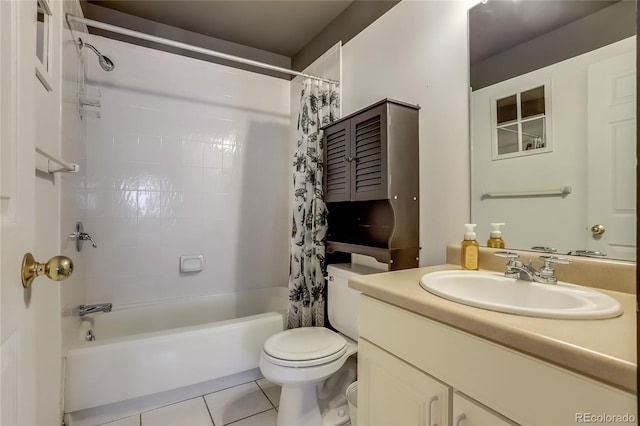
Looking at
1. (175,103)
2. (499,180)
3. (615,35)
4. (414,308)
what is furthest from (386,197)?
(175,103)

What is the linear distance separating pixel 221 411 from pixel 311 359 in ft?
2.32

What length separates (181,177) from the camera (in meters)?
2.32

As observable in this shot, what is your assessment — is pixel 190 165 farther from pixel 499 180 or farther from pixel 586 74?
pixel 586 74

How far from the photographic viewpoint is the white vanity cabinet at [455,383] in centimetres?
51

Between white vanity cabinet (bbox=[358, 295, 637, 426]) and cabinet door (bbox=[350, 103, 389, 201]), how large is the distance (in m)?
0.64

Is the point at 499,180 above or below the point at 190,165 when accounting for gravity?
below

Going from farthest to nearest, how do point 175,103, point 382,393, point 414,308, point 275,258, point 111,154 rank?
point 275,258
point 175,103
point 111,154
point 382,393
point 414,308

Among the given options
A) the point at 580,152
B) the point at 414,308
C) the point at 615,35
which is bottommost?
the point at 414,308

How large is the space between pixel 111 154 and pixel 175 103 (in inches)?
23.4

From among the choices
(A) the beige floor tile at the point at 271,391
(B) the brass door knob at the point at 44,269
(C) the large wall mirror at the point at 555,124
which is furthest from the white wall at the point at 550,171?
(A) the beige floor tile at the point at 271,391

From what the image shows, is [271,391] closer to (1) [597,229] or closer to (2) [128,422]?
(2) [128,422]

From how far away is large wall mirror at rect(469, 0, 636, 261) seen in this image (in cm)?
89

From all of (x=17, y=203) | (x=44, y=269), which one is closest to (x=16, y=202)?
(x=17, y=203)

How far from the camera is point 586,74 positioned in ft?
3.16
